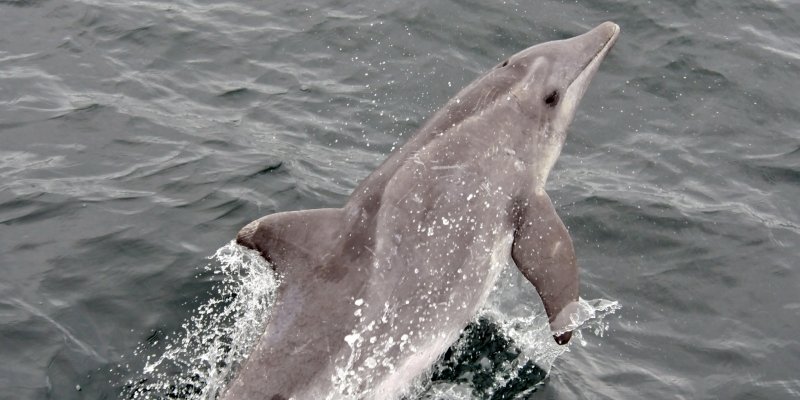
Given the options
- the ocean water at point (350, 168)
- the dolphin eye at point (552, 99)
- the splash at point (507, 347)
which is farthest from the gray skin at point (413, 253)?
the ocean water at point (350, 168)

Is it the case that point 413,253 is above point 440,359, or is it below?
above

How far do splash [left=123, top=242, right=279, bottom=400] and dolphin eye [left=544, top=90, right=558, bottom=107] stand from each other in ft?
10.3

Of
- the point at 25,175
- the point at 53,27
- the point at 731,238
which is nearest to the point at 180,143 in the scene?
the point at 25,175

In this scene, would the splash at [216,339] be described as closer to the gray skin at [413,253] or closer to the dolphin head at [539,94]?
the gray skin at [413,253]

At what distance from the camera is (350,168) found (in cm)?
1345

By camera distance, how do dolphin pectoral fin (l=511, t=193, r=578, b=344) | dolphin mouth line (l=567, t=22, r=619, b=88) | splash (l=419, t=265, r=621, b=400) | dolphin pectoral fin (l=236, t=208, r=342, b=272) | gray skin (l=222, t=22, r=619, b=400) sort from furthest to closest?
dolphin mouth line (l=567, t=22, r=619, b=88) → splash (l=419, t=265, r=621, b=400) → dolphin pectoral fin (l=511, t=193, r=578, b=344) → dolphin pectoral fin (l=236, t=208, r=342, b=272) → gray skin (l=222, t=22, r=619, b=400)

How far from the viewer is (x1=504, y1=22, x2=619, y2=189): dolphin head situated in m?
9.90

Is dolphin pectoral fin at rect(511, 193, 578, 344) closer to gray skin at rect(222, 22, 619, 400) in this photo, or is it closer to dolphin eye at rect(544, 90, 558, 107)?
gray skin at rect(222, 22, 619, 400)

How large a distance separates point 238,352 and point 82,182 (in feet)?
13.0

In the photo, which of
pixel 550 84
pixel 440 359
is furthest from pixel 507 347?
pixel 550 84

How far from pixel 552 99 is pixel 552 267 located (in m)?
1.81

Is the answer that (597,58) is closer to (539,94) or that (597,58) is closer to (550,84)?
(550,84)

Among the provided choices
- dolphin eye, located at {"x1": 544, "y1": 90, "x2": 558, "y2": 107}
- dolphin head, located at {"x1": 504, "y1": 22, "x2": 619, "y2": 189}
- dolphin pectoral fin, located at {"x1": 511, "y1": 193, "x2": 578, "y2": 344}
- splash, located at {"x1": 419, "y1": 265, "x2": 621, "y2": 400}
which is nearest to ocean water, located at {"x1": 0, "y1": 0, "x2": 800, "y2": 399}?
splash, located at {"x1": 419, "y1": 265, "x2": 621, "y2": 400}

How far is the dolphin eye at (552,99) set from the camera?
33.1 feet
